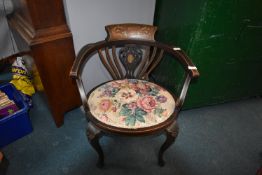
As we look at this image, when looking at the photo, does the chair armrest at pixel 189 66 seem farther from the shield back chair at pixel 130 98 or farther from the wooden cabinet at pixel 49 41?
the wooden cabinet at pixel 49 41

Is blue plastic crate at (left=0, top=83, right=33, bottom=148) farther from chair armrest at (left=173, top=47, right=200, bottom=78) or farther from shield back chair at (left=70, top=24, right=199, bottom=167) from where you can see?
chair armrest at (left=173, top=47, right=200, bottom=78)

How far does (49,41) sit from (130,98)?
60 centimetres

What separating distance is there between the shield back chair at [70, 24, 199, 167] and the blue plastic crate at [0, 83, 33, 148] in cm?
58

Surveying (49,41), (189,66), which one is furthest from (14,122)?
(189,66)

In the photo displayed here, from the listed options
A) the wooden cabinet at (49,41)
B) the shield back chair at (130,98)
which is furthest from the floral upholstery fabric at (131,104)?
the wooden cabinet at (49,41)

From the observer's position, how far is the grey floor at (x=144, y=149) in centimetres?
132

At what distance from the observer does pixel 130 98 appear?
117 centimetres

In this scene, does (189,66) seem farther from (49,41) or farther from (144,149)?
(49,41)

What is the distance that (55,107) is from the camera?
1442mm

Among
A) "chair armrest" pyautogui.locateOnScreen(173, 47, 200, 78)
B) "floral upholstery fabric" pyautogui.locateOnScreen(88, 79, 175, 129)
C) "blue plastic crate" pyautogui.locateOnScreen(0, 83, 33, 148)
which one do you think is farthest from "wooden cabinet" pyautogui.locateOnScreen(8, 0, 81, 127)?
"chair armrest" pyautogui.locateOnScreen(173, 47, 200, 78)

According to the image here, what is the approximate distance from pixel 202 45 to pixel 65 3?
2.94ft

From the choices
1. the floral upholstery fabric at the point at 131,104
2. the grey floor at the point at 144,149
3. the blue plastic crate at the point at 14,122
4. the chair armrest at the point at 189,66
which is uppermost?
the chair armrest at the point at 189,66

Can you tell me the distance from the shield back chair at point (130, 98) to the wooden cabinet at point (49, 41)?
0.21 metres

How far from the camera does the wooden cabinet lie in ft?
3.73
